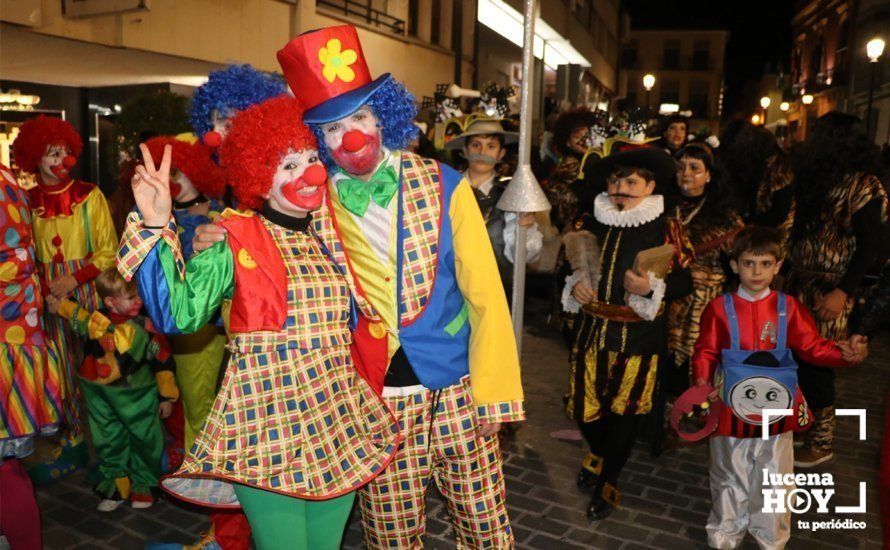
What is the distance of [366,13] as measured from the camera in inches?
539

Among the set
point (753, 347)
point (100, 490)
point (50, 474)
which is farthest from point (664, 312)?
point (50, 474)

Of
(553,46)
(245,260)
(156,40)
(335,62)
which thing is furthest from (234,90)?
(553,46)

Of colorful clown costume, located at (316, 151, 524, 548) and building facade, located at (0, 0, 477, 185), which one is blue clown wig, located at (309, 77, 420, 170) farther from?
building facade, located at (0, 0, 477, 185)

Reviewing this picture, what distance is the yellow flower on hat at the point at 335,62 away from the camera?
2.47 m

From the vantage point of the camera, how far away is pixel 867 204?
4.53 metres

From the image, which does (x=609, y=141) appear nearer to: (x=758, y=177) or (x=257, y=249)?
(x=758, y=177)

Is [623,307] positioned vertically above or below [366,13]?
below

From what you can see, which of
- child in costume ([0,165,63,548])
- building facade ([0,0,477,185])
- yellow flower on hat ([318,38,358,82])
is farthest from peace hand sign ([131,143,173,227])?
building facade ([0,0,477,185])

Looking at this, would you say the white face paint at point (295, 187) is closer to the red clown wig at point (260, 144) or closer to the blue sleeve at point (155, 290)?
the red clown wig at point (260, 144)

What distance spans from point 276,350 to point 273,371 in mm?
66

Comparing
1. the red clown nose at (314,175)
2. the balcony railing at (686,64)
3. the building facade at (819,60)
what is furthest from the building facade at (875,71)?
the balcony railing at (686,64)

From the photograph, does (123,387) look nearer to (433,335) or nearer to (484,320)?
(433,335)

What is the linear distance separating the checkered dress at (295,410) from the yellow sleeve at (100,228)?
2.57 meters

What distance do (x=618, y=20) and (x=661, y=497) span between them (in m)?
42.3
